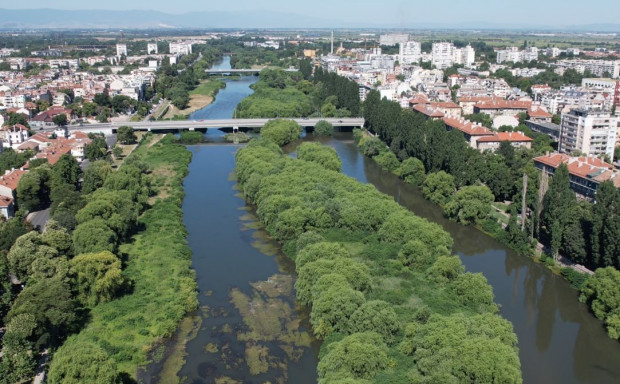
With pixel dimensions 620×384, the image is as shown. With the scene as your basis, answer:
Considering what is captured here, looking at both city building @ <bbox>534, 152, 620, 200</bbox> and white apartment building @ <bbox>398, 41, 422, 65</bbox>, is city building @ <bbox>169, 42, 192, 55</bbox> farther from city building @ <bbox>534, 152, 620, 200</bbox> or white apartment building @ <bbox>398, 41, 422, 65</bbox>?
city building @ <bbox>534, 152, 620, 200</bbox>

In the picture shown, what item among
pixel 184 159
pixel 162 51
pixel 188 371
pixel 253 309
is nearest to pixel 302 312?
pixel 253 309

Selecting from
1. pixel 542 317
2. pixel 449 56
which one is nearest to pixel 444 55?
pixel 449 56

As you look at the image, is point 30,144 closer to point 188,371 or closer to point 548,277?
point 188,371

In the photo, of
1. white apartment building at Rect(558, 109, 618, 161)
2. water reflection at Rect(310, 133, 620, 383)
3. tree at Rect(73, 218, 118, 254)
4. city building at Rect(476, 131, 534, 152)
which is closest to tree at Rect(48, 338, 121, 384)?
tree at Rect(73, 218, 118, 254)

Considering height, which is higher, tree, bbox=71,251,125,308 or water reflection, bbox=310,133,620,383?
tree, bbox=71,251,125,308

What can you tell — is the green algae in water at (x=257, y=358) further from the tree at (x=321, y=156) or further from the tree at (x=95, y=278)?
the tree at (x=321, y=156)

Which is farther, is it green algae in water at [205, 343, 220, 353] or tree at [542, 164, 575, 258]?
tree at [542, 164, 575, 258]

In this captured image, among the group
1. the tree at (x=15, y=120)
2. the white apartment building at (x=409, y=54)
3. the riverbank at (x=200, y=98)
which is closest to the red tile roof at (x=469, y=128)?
the riverbank at (x=200, y=98)
